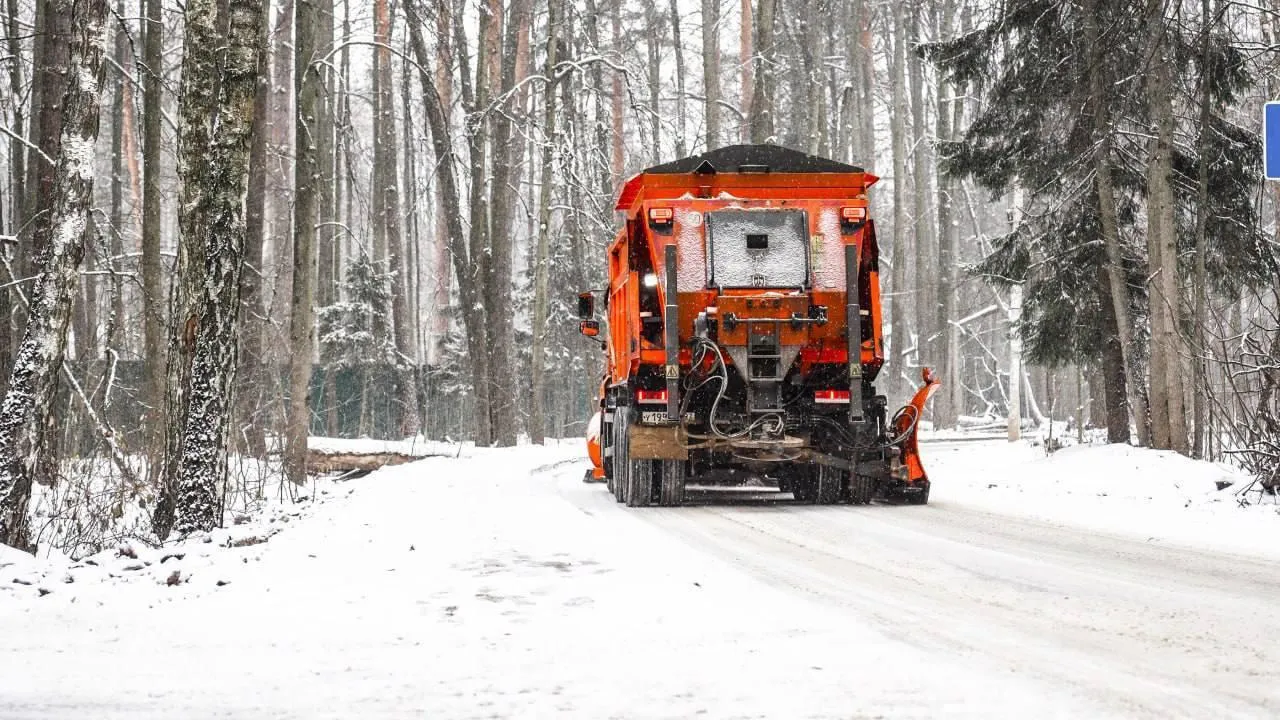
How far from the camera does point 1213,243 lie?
17.4m

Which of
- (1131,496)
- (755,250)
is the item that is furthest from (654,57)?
(1131,496)

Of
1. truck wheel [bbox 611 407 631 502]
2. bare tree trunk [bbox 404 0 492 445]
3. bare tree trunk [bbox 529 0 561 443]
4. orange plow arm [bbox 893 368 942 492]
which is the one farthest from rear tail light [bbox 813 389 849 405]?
bare tree trunk [bbox 529 0 561 443]

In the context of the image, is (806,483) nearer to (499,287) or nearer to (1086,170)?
(1086,170)

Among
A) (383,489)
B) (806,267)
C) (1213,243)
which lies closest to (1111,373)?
(1213,243)

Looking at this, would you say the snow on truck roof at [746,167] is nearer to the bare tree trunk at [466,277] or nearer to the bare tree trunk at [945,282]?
the bare tree trunk at [466,277]

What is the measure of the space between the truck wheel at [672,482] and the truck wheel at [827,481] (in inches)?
58.9

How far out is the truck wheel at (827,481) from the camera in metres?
12.9

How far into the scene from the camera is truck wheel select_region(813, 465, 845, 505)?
1286 centimetres

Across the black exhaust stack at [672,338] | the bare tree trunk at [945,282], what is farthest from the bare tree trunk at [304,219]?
the bare tree trunk at [945,282]

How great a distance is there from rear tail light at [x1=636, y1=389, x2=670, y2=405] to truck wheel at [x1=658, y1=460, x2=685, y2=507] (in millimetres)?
695

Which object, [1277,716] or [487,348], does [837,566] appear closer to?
[1277,716]

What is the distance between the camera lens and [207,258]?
29.5 ft

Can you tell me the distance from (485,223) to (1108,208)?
44.0 feet

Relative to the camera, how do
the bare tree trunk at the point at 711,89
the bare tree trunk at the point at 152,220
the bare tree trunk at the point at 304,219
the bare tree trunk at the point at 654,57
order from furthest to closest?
1. the bare tree trunk at the point at 654,57
2. the bare tree trunk at the point at 711,89
3. the bare tree trunk at the point at 152,220
4. the bare tree trunk at the point at 304,219
